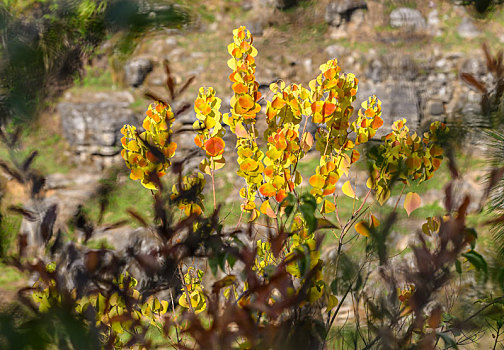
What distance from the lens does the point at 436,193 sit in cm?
327

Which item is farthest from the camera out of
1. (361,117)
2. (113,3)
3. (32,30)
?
(361,117)

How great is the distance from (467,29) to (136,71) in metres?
3.23

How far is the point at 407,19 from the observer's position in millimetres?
4695

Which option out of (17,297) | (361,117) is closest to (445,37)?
(361,117)

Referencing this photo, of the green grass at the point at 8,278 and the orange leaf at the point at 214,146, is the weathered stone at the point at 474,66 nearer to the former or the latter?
the orange leaf at the point at 214,146

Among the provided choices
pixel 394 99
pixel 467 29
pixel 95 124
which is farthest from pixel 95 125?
pixel 467 29

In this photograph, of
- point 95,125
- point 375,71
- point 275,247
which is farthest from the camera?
point 375,71

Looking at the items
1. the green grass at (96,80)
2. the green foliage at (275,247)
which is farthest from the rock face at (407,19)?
the green foliage at (275,247)

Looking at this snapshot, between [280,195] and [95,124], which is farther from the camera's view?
[95,124]

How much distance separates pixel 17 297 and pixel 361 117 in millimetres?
854

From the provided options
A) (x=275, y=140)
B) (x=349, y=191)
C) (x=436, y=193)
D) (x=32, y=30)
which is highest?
(x=32, y=30)

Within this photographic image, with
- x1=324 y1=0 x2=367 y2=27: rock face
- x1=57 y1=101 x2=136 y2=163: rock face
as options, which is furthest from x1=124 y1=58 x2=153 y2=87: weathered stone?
x1=324 y1=0 x2=367 y2=27: rock face

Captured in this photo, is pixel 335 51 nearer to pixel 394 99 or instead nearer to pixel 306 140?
pixel 394 99

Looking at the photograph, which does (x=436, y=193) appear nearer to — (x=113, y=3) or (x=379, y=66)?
(x=379, y=66)
